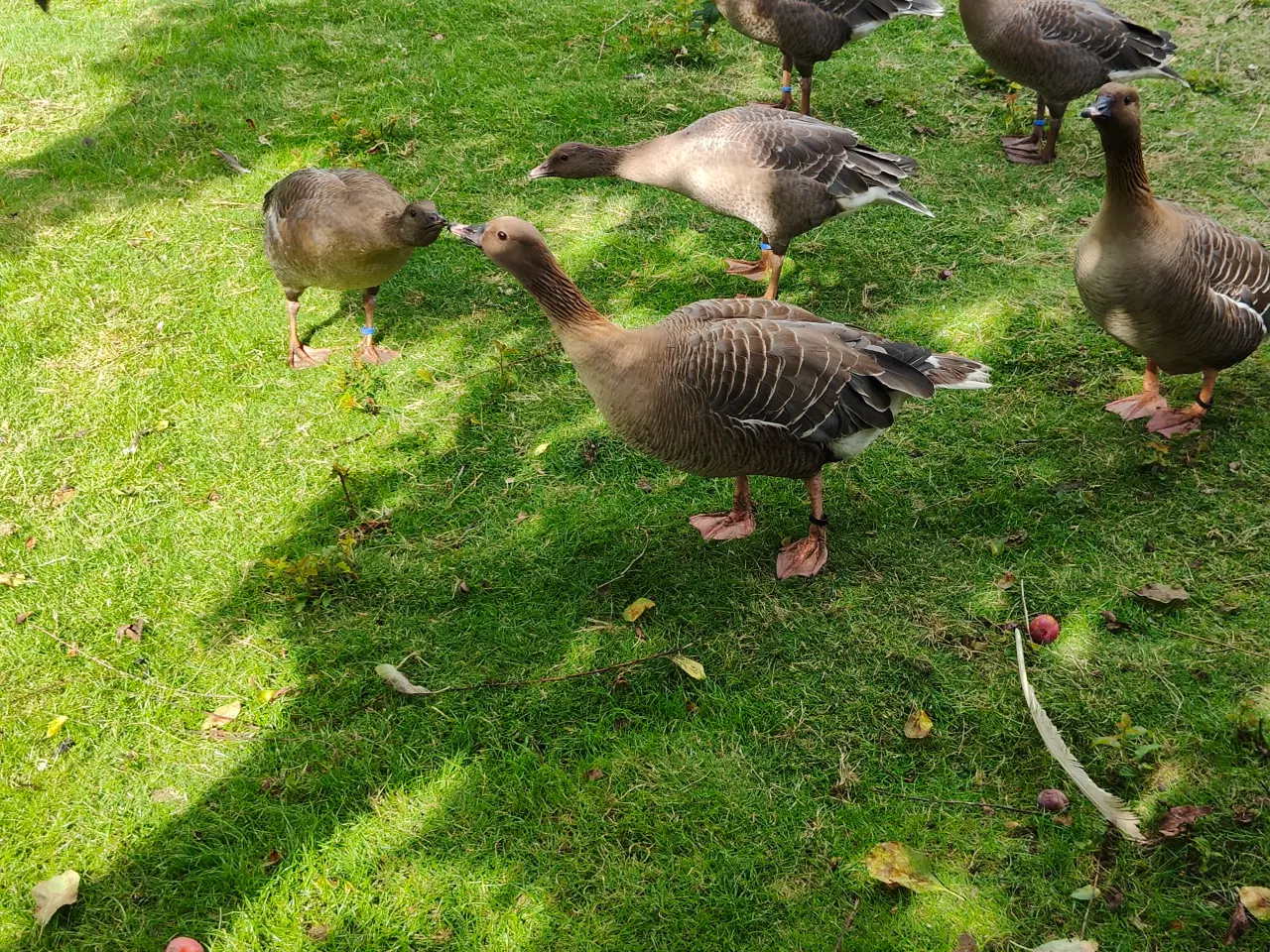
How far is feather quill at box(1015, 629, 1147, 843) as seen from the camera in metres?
2.95

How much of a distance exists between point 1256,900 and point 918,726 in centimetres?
115

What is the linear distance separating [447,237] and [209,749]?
13.3 feet

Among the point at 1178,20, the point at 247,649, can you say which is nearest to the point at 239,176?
the point at 247,649

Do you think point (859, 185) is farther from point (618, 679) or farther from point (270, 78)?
point (270, 78)

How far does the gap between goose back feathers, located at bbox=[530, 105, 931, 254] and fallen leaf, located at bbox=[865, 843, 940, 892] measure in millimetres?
3619

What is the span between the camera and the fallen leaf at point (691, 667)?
12.2ft

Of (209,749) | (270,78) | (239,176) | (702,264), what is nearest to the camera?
(209,749)

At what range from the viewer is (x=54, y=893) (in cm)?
307

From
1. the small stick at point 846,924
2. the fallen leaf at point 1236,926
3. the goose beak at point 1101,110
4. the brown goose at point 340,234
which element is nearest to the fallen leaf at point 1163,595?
the fallen leaf at point 1236,926

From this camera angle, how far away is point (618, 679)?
148 inches

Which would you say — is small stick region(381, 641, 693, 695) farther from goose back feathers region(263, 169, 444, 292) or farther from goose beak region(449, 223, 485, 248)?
goose back feathers region(263, 169, 444, 292)

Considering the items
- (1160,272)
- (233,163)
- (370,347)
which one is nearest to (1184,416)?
(1160,272)

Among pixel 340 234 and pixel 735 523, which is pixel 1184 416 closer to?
pixel 735 523

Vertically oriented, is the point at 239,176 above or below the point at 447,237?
above
